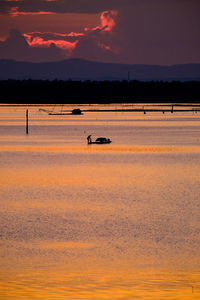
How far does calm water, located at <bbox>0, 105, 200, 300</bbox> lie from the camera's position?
1933cm

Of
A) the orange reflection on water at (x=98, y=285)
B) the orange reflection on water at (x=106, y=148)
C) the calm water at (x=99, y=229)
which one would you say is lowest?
the orange reflection on water at (x=98, y=285)

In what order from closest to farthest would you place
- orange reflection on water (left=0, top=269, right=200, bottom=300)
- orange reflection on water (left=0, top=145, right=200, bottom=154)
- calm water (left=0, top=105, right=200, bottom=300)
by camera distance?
orange reflection on water (left=0, top=269, right=200, bottom=300) < calm water (left=0, top=105, right=200, bottom=300) < orange reflection on water (left=0, top=145, right=200, bottom=154)

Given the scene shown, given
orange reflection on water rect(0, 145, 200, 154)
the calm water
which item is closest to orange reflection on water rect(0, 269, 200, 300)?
the calm water

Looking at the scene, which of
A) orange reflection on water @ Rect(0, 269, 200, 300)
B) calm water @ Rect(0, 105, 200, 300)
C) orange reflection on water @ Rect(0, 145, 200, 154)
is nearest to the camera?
orange reflection on water @ Rect(0, 269, 200, 300)

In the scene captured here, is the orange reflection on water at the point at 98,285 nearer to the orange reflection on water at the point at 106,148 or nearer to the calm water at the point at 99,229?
the calm water at the point at 99,229

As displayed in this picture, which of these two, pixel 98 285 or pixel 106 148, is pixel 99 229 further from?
pixel 106 148

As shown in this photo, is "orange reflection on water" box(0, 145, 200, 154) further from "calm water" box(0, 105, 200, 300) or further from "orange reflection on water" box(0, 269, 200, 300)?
"orange reflection on water" box(0, 269, 200, 300)

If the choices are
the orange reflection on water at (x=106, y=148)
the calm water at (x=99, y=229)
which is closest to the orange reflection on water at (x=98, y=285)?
the calm water at (x=99, y=229)

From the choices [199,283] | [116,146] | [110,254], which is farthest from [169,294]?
[116,146]

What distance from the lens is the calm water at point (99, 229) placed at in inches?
761

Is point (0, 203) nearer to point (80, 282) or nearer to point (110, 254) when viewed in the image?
point (110, 254)

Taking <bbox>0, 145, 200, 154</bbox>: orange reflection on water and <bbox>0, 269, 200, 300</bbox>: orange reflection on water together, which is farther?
<bbox>0, 145, 200, 154</bbox>: orange reflection on water

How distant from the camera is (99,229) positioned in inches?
1086

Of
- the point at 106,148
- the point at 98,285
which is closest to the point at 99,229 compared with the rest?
the point at 98,285
